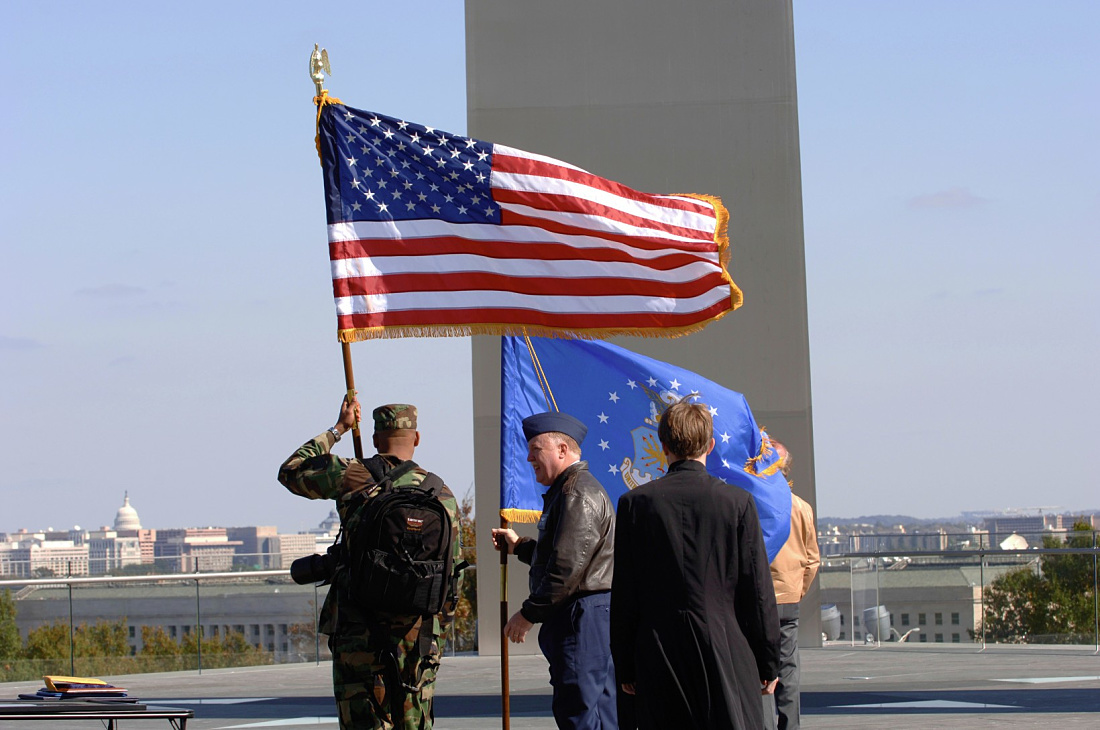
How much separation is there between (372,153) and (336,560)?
8.42 ft

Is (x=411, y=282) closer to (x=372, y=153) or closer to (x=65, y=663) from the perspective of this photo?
(x=372, y=153)

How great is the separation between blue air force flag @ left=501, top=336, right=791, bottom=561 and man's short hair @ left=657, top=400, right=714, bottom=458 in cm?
283

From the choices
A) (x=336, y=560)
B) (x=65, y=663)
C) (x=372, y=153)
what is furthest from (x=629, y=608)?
(x=65, y=663)

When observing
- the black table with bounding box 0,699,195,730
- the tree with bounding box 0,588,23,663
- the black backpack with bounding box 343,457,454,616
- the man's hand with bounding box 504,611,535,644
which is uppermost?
the black backpack with bounding box 343,457,454,616

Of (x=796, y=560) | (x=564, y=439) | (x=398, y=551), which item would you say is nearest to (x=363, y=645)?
(x=398, y=551)

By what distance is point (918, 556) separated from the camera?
1594 centimetres

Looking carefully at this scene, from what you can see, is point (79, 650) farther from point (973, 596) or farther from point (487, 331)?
point (973, 596)

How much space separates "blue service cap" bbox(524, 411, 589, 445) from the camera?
6.31 metres

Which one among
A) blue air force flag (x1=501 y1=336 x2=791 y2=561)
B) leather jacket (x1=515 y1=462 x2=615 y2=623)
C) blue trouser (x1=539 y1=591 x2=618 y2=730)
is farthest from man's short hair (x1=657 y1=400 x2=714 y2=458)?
blue air force flag (x1=501 y1=336 x2=791 y2=561)

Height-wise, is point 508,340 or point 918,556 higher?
point 508,340

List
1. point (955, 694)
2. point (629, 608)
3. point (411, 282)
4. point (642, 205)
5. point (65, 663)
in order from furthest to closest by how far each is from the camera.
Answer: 1. point (65, 663)
2. point (955, 694)
3. point (642, 205)
4. point (411, 282)
5. point (629, 608)

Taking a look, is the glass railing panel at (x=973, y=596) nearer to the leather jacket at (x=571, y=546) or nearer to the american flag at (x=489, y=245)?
the american flag at (x=489, y=245)

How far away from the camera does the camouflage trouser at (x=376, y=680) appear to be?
5961 mm

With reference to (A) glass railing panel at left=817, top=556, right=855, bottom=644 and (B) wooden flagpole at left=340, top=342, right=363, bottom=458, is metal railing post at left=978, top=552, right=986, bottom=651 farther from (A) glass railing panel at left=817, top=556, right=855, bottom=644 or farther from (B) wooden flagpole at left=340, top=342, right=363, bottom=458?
(B) wooden flagpole at left=340, top=342, right=363, bottom=458
